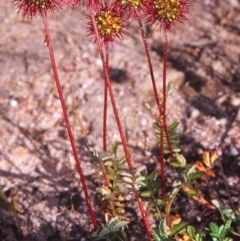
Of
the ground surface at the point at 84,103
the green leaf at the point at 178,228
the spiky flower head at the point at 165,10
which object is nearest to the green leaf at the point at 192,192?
the ground surface at the point at 84,103

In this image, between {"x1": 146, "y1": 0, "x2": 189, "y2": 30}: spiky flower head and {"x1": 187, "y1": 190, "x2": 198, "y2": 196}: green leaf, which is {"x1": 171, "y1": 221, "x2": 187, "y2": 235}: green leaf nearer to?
{"x1": 187, "y1": 190, "x2": 198, "y2": 196}: green leaf

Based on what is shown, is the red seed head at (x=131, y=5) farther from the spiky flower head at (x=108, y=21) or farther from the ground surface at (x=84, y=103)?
the ground surface at (x=84, y=103)

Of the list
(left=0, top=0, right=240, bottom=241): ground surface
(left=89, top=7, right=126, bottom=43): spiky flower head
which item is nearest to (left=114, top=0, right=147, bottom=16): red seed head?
(left=89, top=7, right=126, bottom=43): spiky flower head

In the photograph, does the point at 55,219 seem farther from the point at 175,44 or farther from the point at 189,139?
the point at 175,44

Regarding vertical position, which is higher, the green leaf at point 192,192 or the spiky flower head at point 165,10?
the spiky flower head at point 165,10

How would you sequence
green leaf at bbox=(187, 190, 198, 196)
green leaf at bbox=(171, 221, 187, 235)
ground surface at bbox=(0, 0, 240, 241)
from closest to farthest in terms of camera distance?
green leaf at bbox=(171, 221, 187, 235), green leaf at bbox=(187, 190, 198, 196), ground surface at bbox=(0, 0, 240, 241)

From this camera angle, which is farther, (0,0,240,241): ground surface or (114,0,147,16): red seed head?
(0,0,240,241): ground surface

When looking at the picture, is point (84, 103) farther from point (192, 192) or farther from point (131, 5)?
point (131, 5)

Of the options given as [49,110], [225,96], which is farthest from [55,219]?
[225,96]
